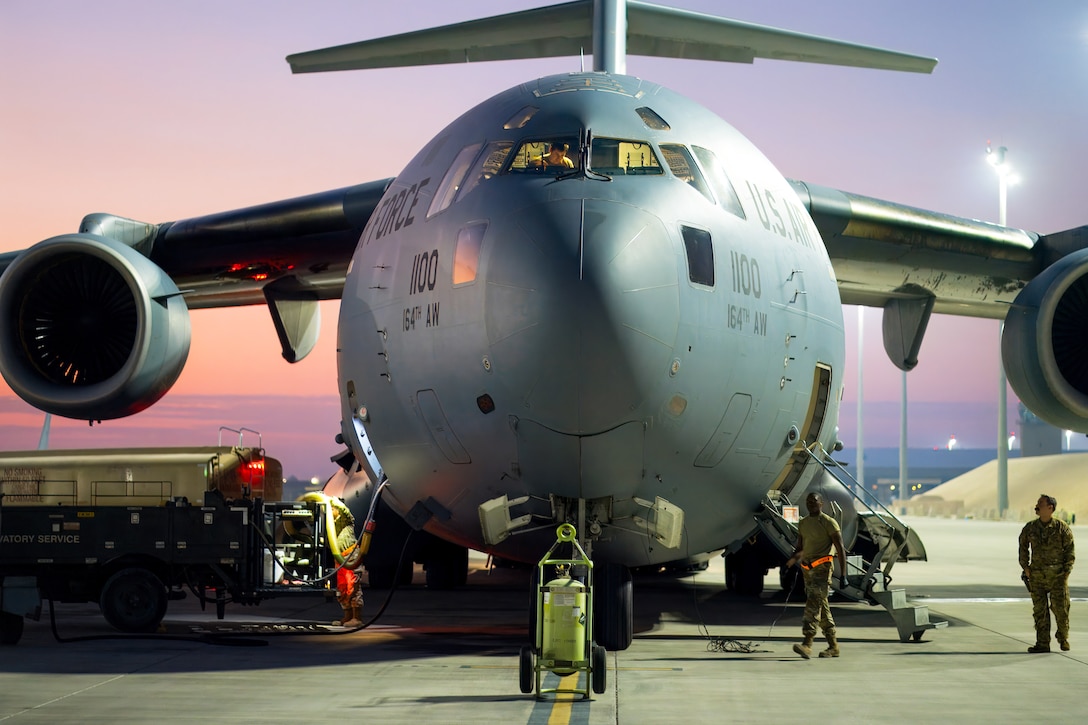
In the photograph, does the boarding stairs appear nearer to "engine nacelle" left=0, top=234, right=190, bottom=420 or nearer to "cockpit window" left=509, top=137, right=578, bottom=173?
"cockpit window" left=509, top=137, right=578, bottom=173

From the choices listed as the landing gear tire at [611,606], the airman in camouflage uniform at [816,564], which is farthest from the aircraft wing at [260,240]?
the airman in camouflage uniform at [816,564]

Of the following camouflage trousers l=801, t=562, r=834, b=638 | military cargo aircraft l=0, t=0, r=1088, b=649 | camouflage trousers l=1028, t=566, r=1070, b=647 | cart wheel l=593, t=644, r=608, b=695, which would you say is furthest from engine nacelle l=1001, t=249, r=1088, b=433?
cart wheel l=593, t=644, r=608, b=695

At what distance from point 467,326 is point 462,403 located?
57 cm

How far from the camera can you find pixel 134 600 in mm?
10906

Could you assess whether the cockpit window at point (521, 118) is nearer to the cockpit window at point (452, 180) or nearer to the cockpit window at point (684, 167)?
the cockpit window at point (452, 180)

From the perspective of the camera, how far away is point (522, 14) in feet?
47.1

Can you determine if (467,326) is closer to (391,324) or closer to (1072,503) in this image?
(391,324)

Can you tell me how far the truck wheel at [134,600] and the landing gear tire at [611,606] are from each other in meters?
4.09

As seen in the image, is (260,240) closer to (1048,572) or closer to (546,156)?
(546,156)

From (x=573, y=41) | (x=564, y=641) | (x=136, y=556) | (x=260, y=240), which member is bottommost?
(x=564, y=641)

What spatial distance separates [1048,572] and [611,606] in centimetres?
394

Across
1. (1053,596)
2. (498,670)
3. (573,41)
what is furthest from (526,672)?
(573,41)

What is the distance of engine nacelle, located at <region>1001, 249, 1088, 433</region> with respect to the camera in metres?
12.4

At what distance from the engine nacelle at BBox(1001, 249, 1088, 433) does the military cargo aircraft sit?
0.03 metres
